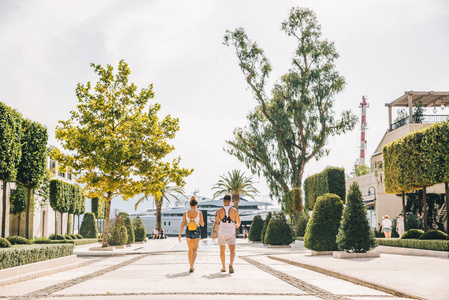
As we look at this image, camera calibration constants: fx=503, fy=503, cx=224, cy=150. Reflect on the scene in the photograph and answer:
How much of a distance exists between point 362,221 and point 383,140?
28691 millimetres

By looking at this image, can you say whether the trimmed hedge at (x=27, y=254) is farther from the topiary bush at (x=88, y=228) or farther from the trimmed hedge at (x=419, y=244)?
the topiary bush at (x=88, y=228)

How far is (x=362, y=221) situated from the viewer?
16.5 m

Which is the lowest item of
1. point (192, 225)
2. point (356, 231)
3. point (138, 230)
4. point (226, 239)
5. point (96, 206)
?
point (138, 230)

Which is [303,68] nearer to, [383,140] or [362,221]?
[383,140]

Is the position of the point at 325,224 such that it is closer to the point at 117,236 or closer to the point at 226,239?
the point at 226,239

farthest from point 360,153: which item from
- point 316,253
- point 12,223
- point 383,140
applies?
point 316,253

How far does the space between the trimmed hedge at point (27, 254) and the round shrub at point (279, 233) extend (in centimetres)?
1565

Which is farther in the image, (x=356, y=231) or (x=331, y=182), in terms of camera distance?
(x=331, y=182)

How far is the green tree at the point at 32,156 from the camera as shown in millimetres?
21312

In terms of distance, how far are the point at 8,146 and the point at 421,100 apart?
105ft

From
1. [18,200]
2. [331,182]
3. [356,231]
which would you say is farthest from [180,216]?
[356,231]

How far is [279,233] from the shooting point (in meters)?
29.5

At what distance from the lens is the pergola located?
38.2 metres

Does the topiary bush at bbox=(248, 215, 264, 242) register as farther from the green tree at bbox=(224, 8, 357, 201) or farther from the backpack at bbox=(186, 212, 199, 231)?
the backpack at bbox=(186, 212, 199, 231)
